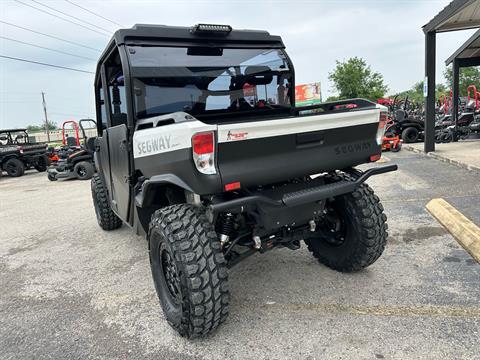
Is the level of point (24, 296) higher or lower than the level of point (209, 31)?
lower

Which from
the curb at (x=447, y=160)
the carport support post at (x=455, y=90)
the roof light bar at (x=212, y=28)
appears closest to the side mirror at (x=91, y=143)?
the roof light bar at (x=212, y=28)

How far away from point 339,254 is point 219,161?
69.1 inches

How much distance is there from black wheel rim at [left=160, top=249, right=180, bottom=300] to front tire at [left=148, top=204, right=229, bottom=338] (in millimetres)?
26

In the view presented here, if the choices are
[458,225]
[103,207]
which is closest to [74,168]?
[103,207]

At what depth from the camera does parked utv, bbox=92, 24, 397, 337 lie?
2.60 metres

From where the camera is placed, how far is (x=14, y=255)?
5.15 metres

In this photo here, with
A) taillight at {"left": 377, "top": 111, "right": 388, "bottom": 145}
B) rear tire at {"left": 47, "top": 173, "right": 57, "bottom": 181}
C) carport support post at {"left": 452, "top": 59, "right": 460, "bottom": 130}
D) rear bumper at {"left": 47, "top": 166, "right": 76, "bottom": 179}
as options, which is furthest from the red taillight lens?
carport support post at {"left": 452, "top": 59, "right": 460, "bottom": 130}

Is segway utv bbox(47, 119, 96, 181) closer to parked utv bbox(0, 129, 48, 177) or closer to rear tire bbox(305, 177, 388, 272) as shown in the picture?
parked utv bbox(0, 129, 48, 177)

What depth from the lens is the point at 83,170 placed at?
12.9 metres

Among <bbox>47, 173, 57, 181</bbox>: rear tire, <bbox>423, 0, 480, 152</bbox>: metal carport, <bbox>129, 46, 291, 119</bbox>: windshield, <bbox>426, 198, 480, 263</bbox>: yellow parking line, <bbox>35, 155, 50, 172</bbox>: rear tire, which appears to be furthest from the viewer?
<bbox>35, 155, 50, 172</bbox>: rear tire

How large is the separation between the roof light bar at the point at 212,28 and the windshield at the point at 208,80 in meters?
0.15

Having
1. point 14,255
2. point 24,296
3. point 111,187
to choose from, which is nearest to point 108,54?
point 111,187

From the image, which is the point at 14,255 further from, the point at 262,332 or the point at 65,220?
the point at 262,332

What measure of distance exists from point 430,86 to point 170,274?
1128cm
